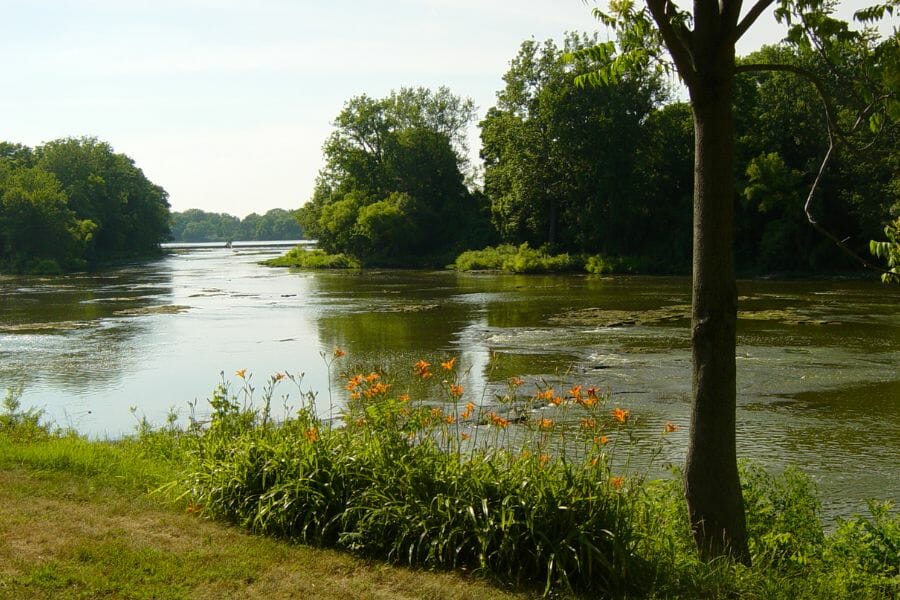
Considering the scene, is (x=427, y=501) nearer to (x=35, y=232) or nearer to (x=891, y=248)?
(x=891, y=248)

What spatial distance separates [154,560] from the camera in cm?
536

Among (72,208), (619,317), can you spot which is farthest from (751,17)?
(72,208)

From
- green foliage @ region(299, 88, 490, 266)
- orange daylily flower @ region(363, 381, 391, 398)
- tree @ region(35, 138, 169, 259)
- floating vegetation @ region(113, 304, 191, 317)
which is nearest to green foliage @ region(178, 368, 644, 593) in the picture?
orange daylily flower @ region(363, 381, 391, 398)

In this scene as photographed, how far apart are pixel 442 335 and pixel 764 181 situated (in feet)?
92.5

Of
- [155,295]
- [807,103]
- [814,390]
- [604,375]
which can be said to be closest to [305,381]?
[604,375]

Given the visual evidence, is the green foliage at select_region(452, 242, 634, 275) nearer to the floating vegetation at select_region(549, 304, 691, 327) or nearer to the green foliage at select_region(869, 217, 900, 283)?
the floating vegetation at select_region(549, 304, 691, 327)

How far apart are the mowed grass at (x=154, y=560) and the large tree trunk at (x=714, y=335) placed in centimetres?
157

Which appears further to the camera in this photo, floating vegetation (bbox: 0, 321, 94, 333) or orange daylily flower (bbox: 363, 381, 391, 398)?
floating vegetation (bbox: 0, 321, 94, 333)

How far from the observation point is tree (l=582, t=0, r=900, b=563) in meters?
5.57

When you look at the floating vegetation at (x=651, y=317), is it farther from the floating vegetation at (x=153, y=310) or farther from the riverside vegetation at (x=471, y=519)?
the riverside vegetation at (x=471, y=519)

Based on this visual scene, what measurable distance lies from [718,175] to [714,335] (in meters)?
1.05

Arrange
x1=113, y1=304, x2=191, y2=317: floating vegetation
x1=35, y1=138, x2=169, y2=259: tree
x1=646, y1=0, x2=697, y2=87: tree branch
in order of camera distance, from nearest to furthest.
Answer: x1=646, y1=0, x2=697, y2=87: tree branch
x1=113, y1=304, x2=191, y2=317: floating vegetation
x1=35, y1=138, x2=169, y2=259: tree

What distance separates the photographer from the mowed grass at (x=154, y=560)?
16.3ft

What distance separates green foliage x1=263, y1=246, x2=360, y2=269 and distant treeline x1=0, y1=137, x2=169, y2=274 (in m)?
17.0
